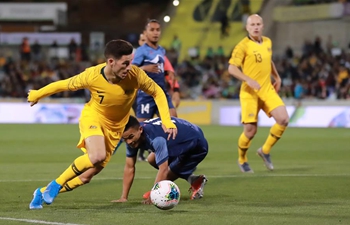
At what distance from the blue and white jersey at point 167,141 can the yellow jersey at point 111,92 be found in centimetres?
29

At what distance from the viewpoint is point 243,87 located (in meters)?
12.6

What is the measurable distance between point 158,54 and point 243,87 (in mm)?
1445

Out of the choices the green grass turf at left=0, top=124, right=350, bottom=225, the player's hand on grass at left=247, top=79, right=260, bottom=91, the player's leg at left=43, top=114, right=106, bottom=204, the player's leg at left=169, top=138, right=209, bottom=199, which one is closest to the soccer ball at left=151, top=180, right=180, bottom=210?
the green grass turf at left=0, top=124, right=350, bottom=225

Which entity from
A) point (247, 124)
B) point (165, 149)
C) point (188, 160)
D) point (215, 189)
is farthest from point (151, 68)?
point (165, 149)

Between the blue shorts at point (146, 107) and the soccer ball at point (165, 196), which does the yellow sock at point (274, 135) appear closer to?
the blue shorts at point (146, 107)

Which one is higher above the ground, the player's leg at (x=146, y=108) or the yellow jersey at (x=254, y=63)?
the yellow jersey at (x=254, y=63)

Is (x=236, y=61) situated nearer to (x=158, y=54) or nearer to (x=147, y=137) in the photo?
(x=158, y=54)

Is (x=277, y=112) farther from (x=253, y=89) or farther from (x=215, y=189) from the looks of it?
(x=215, y=189)

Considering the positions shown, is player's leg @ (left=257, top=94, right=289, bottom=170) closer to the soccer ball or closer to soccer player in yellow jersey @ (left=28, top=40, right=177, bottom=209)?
soccer player in yellow jersey @ (left=28, top=40, right=177, bottom=209)

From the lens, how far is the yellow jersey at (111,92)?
8312 millimetres

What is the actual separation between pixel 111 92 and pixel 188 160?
62.2 inches

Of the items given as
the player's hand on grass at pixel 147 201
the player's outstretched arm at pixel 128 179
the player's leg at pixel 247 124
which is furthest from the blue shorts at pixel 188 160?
the player's leg at pixel 247 124

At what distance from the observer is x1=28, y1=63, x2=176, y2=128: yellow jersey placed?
8.31 meters

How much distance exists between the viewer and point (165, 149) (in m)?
8.67
